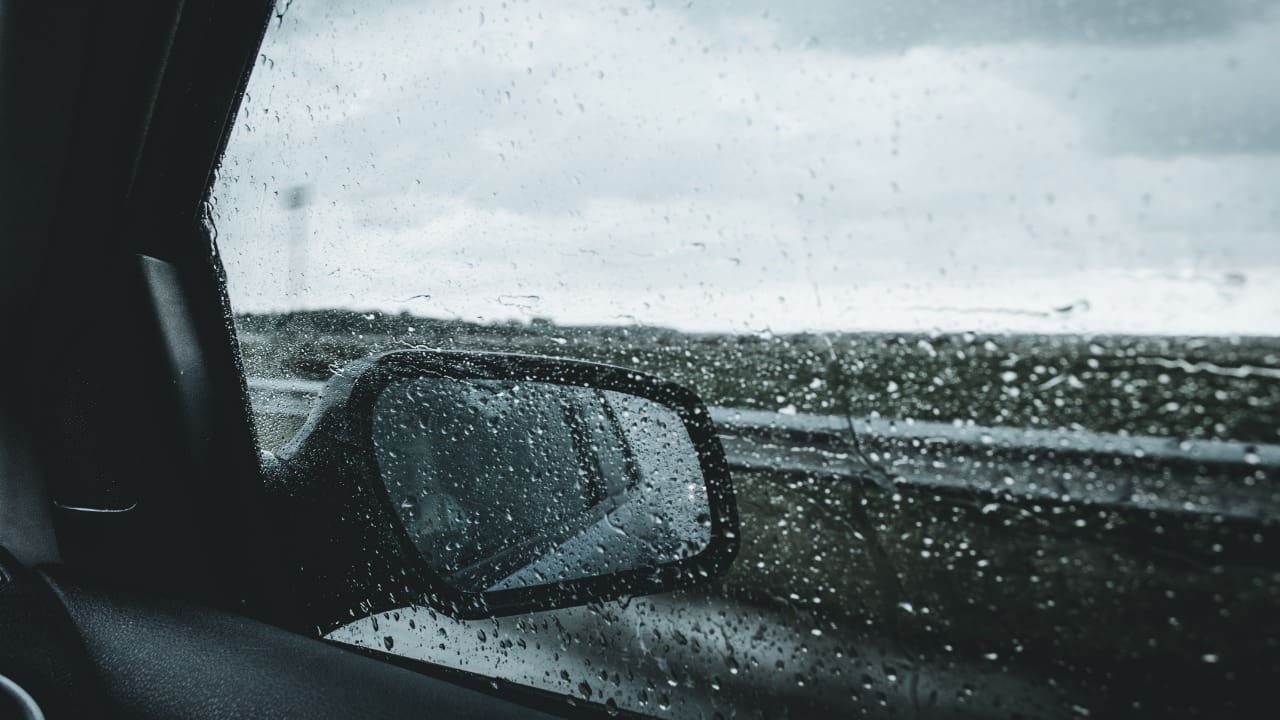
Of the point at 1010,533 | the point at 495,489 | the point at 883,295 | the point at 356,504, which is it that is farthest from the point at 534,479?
the point at 1010,533

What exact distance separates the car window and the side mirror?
55 mm

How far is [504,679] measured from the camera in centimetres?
183

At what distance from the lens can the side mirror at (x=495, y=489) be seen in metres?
1.62

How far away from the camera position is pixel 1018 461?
1191 mm

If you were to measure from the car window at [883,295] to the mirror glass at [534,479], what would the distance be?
9 centimetres

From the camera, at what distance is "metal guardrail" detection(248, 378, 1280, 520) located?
1001 mm

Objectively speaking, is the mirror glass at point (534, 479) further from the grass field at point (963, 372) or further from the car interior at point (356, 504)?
the grass field at point (963, 372)

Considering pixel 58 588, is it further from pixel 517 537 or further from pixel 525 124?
pixel 525 124

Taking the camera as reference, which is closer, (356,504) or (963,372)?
(963,372)

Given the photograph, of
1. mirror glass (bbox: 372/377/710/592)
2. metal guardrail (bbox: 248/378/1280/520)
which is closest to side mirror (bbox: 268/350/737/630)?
mirror glass (bbox: 372/377/710/592)

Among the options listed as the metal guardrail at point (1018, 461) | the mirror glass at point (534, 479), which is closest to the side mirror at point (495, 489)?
the mirror glass at point (534, 479)

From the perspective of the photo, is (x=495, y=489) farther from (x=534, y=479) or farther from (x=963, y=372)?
(x=963, y=372)

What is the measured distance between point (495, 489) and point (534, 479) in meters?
0.11

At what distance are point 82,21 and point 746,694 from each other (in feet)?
6.80
